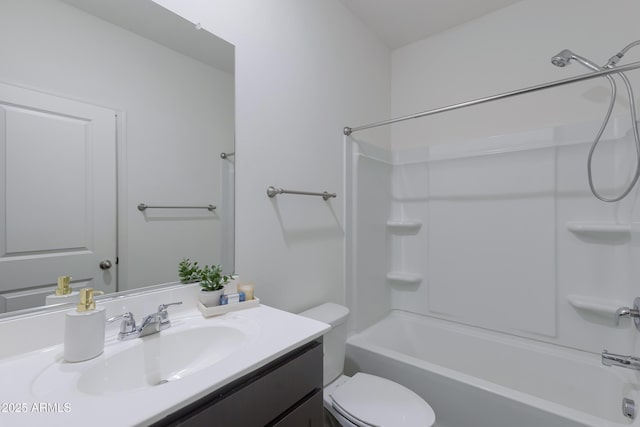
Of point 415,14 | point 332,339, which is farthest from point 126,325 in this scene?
point 415,14

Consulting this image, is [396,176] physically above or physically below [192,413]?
above

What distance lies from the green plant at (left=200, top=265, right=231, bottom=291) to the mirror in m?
0.04

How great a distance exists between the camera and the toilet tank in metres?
1.44

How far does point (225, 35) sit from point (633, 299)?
230 centimetres

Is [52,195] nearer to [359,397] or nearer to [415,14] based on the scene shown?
[359,397]

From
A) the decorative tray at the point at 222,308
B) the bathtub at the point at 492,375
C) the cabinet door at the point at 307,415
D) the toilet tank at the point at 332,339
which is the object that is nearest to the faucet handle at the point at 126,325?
the decorative tray at the point at 222,308

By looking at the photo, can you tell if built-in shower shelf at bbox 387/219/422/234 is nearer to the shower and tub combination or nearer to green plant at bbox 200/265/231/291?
the shower and tub combination

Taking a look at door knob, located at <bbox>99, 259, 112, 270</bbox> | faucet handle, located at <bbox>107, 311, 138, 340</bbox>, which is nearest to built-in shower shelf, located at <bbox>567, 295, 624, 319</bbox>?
faucet handle, located at <bbox>107, 311, 138, 340</bbox>

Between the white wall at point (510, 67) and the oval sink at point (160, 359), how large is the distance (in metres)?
1.95

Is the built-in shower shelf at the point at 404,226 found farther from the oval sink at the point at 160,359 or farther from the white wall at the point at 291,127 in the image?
the oval sink at the point at 160,359

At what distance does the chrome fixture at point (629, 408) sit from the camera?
3.75 feet

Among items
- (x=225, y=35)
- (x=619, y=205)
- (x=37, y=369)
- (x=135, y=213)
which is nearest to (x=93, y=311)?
(x=37, y=369)

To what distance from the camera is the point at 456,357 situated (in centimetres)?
191

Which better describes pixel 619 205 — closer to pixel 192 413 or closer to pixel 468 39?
pixel 468 39
